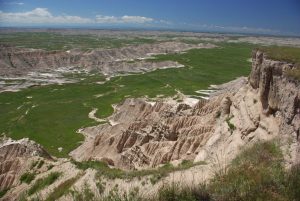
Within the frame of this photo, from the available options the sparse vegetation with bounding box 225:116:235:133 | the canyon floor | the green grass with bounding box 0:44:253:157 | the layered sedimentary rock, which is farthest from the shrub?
the layered sedimentary rock

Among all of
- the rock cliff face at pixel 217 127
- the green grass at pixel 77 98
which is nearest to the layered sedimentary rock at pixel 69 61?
the green grass at pixel 77 98

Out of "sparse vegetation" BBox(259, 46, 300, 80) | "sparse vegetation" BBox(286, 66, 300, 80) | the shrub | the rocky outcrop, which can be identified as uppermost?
"sparse vegetation" BBox(259, 46, 300, 80)

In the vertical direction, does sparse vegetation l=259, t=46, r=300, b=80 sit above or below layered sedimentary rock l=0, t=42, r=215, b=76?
above

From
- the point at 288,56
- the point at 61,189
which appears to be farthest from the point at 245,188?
the point at 288,56

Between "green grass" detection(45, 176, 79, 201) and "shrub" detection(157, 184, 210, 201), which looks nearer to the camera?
"shrub" detection(157, 184, 210, 201)

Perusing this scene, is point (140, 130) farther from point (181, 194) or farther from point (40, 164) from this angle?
point (181, 194)

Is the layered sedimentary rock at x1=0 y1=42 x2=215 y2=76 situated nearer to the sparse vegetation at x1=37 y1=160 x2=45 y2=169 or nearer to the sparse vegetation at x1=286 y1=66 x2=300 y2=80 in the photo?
the sparse vegetation at x1=37 y1=160 x2=45 y2=169

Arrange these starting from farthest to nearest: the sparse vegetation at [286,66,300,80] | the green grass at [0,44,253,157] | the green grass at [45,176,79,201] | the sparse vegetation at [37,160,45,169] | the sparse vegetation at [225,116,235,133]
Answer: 1. the green grass at [0,44,253,157]
2. the sparse vegetation at [225,116,235,133]
3. the sparse vegetation at [37,160,45,169]
4. the sparse vegetation at [286,66,300,80]
5. the green grass at [45,176,79,201]

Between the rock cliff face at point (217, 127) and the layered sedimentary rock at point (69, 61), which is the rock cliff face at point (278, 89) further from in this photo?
the layered sedimentary rock at point (69, 61)
